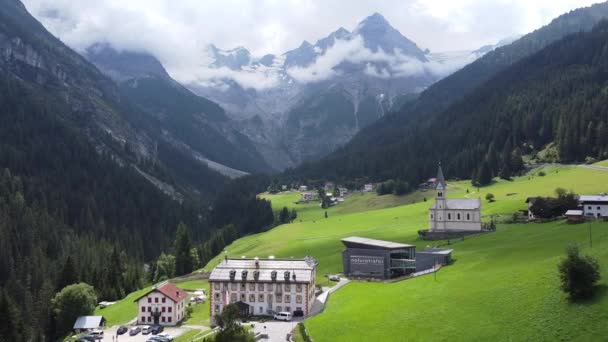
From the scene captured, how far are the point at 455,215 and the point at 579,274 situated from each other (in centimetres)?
7176

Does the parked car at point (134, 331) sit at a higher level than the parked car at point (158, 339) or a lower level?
lower

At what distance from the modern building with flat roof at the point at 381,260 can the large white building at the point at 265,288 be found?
14712 millimetres

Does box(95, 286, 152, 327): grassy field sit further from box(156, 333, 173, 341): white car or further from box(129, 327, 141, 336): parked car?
box(156, 333, 173, 341): white car

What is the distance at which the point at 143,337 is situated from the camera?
8331 centimetres

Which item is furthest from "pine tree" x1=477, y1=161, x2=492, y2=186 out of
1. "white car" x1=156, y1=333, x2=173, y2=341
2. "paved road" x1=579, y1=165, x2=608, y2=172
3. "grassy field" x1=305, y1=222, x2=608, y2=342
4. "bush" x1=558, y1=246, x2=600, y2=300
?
"bush" x1=558, y1=246, x2=600, y2=300

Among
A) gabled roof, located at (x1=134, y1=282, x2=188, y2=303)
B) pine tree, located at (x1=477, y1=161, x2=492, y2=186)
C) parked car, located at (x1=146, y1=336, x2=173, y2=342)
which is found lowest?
parked car, located at (x1=146, y1=336, x2=173, y2=342)

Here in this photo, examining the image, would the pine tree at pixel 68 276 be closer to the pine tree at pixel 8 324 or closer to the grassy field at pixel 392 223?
the pine tree at pixel 8 324

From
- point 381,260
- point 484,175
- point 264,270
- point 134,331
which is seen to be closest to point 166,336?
point 134,331

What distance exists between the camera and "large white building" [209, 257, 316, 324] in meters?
86.2

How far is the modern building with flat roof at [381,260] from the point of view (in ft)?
332

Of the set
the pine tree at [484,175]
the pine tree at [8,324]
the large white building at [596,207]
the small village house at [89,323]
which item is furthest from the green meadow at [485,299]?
the pine tree at [484,175]

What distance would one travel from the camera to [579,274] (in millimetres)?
54438

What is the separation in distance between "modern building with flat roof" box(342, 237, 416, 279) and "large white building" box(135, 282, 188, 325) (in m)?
30.7

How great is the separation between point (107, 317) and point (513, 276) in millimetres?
69080
